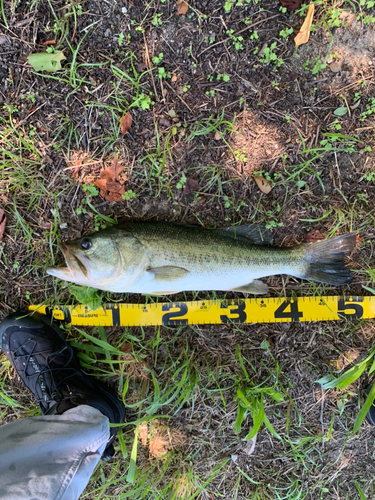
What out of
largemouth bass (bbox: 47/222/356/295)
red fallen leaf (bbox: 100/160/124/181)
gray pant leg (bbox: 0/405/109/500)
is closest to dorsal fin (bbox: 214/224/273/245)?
largemouth bass (bbox: 47/222/356/295)

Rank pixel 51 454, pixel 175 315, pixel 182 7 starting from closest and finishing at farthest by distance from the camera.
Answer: pixel 51 454
pixel 182 7
pixel 175 315

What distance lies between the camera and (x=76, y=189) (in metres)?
3.37

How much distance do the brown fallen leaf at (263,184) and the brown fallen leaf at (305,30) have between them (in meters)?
1.44

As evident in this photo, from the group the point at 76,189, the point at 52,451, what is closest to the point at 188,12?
the point at 76,189

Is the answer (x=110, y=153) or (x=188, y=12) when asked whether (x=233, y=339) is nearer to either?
(x=110, y=153)

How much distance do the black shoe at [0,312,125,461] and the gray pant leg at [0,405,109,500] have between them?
0.32 m

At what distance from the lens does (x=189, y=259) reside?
3.04 meters

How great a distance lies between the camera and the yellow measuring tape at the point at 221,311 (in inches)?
135

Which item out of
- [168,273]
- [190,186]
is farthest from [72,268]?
[190,186]

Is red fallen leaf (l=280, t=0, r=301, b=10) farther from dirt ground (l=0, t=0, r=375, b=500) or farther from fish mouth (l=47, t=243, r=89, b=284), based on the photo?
fish mouth (l=47, t=243, r=89, b=284)

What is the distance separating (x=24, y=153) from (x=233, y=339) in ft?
10.1

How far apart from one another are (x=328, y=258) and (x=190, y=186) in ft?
5.44

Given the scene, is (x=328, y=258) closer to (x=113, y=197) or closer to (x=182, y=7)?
(x=113, y=197)

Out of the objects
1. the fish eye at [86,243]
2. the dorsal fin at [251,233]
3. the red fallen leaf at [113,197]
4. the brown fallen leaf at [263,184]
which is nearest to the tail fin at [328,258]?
the dorsal fin at [251,233]
